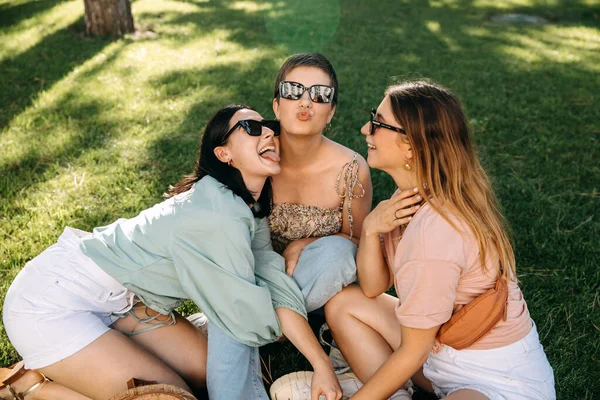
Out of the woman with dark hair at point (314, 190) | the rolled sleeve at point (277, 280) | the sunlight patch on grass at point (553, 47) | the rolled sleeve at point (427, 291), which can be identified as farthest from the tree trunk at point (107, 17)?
the rolled sleeve at point (427, 291)

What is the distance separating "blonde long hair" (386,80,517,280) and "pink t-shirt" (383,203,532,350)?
7 centimetres

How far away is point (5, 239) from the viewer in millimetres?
4164

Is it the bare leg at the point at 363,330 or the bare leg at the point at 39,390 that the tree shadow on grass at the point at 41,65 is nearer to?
the bare leg at the point at 39,390

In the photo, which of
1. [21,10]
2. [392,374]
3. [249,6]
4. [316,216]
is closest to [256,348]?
[392,374]

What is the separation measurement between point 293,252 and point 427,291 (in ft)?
3.68

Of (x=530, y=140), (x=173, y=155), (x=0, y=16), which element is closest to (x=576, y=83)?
(x=530, y=140)

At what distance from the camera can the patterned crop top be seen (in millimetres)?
3586

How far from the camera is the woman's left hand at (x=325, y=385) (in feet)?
8.82

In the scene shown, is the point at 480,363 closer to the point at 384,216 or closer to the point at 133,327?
the point at 384,216

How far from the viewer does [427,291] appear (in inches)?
93.1

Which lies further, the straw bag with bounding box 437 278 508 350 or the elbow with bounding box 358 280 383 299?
the elbow with bounding box 358 280 383 299

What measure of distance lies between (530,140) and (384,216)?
385 centimetres

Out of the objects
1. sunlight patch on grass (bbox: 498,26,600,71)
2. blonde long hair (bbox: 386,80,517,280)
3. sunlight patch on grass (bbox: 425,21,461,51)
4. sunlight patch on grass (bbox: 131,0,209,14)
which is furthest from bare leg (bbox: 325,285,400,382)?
sunlight patch on grass (bbox: 131,0,209,14)

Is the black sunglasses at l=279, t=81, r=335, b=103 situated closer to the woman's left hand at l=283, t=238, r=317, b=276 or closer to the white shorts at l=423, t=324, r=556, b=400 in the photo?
the woman's left hand at l=283, t=238, r=317, b=276
